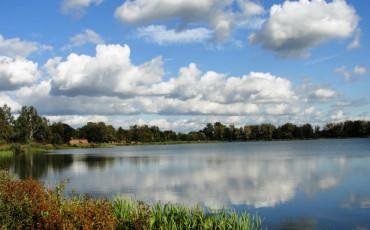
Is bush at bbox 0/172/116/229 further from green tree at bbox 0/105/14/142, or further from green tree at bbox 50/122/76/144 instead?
green tree at bbox 50/122/76/144

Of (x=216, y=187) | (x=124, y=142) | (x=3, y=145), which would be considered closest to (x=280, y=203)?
(x=216, y=187)

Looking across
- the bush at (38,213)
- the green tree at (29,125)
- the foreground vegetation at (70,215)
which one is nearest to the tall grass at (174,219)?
the foreground vegetation at (70,215)

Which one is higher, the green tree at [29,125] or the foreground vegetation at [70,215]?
the green tree at [29,125]

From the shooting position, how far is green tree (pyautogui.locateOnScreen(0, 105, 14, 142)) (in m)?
99.8

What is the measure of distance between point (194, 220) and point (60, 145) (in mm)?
128672

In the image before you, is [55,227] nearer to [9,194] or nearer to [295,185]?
[9,194]

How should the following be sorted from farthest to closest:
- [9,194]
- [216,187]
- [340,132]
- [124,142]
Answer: [340,132], [124,142], [216,187], [9,194]

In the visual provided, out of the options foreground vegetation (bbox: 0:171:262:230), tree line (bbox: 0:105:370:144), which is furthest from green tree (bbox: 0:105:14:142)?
foreground vegetation (bbox: 0:171:262:230)

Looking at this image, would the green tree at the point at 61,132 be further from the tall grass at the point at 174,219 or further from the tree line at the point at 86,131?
the tall grass at the point at 174,219

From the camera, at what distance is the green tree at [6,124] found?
99.8 meters

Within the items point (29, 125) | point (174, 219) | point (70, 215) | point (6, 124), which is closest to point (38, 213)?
point (70, 215)

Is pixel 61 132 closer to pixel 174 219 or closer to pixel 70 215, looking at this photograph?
pixel 174 219

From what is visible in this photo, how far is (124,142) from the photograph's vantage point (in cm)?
17950

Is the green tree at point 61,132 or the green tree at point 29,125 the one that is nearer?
the green tree at point 29,125
